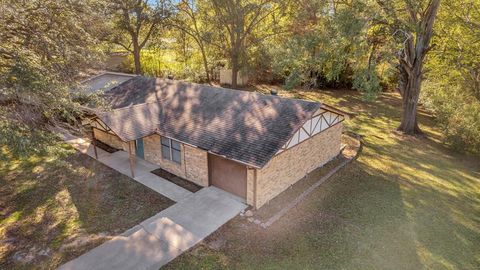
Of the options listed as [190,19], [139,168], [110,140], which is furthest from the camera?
[190,19]

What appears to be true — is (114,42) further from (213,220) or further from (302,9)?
(213,220)

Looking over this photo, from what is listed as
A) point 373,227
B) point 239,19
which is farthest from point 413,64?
point 239,19

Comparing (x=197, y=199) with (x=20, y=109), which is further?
(x=197, y=199)

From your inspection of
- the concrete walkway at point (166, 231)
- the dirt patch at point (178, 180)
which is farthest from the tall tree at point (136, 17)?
the concrete walkway at point (166, 231)

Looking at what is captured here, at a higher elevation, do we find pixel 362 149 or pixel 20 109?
pixel 20 109

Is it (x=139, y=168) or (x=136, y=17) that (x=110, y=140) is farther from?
(x=136, y=17)

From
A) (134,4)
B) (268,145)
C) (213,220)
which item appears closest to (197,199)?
(213,220)
